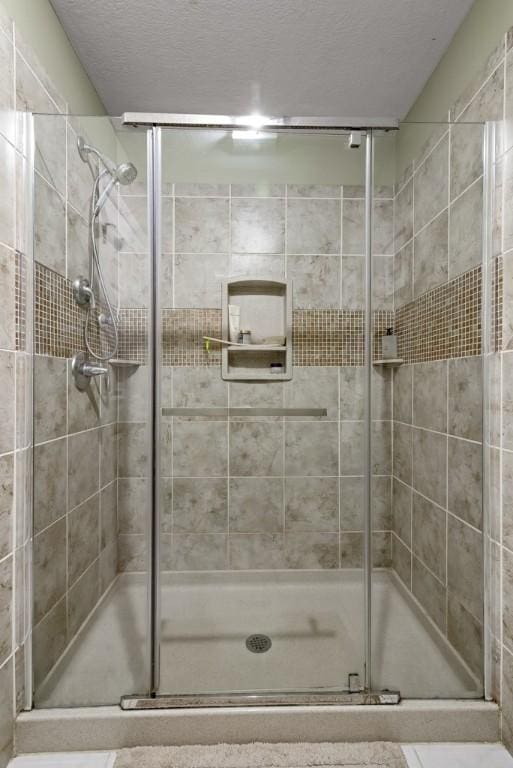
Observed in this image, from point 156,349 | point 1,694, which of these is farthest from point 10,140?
point 1,694

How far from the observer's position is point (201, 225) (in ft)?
4.26

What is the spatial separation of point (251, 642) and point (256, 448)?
2.10ft

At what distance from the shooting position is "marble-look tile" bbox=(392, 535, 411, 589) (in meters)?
1.35

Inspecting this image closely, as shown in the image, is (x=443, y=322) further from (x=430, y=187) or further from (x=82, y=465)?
(x=82, y=465)

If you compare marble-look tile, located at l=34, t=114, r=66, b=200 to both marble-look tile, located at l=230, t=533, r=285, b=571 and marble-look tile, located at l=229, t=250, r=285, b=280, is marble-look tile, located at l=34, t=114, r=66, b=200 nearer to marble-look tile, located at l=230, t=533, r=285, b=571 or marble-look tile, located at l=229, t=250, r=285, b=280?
marble-look tile, located at l=229, t=250, r=285, b=280

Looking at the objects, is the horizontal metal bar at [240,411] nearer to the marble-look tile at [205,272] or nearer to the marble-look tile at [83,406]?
the marble-look tile at [83,406]

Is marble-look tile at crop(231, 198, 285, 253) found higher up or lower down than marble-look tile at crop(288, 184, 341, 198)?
lower down

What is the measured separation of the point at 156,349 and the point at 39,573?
82 cm

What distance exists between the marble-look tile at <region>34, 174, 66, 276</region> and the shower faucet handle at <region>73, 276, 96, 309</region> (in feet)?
0.18

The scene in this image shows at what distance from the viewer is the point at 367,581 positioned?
1.34 m

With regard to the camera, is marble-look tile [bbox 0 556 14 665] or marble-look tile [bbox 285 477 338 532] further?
marble-look tile [bbox 285 477 338 532]

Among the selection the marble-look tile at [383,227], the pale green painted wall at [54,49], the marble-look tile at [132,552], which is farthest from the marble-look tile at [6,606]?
the pale green painted wall at [54,49]

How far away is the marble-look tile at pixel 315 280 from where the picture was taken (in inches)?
51.4

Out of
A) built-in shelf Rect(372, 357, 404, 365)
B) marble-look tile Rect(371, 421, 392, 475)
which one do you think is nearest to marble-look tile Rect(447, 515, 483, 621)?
marble-look tile Rect(371, 421, 392, 475)
